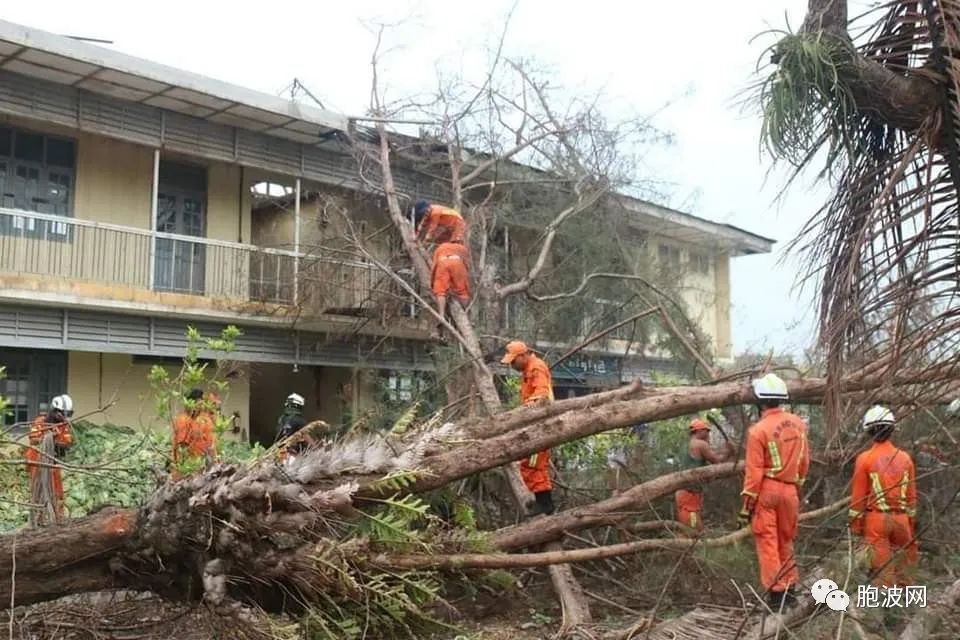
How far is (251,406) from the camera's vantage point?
17.2m

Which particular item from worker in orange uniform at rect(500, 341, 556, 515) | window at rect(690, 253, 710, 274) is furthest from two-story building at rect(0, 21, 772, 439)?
window at rect(690, 253, 710, 274)

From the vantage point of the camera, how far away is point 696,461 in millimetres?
8391

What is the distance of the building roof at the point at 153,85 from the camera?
11.0 meters

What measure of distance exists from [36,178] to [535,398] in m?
8.93

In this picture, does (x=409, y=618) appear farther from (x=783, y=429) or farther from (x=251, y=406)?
(x=251, y=406)

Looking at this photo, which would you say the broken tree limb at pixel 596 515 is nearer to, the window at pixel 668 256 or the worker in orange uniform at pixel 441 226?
the worker in orange uniform at pixel 441 226

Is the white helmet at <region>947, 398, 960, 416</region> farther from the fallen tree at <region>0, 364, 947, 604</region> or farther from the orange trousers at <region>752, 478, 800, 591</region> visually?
the fallen tree at <region>0, 364, 947, 604</region>

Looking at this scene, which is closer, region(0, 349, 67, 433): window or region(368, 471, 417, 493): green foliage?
region(368, 471, 417, 493): green foliage

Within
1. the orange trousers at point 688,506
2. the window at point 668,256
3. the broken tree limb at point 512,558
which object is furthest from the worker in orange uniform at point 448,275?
the window at point 668,256

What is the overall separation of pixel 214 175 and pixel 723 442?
9.70 meters

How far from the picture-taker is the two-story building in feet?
38.2

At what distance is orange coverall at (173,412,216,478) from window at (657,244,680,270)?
10.7 metres

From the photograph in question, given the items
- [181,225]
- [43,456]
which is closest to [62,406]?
[43,456]

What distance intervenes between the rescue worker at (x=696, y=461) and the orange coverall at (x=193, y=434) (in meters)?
3.65
